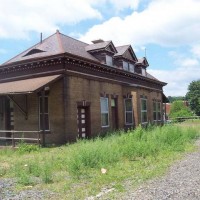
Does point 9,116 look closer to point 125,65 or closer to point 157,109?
point 125,65

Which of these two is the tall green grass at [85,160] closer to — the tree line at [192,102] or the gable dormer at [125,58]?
the gable dormer at [125,58]

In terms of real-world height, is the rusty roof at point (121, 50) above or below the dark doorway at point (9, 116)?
above

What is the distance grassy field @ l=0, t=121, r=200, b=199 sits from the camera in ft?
26.3

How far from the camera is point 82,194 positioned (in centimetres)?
725

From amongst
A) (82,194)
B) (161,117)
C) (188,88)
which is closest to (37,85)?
(82,194)

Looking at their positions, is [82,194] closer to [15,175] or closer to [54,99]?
[15,175]

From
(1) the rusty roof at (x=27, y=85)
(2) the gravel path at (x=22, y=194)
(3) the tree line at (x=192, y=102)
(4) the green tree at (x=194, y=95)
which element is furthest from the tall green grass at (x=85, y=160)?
(4) the green tree at (x=194, y=95)

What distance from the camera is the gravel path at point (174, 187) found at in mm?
6632

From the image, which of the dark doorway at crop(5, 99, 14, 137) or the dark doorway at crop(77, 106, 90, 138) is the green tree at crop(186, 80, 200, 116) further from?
the dark doorway at crop(5, 99, 14, 137)

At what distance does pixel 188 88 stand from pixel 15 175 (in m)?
81.6

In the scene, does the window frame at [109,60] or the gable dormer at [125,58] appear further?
the gable dormer at [125,58]

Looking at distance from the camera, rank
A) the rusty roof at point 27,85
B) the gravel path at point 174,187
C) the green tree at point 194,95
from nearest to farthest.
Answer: the gravel path at point 174,187 < the rusty roof at point 27,85 < the green tree at point 194,95

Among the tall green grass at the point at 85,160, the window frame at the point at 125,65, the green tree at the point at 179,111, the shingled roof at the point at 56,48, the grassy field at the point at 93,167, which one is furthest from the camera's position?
the green tree at the point at 179,111

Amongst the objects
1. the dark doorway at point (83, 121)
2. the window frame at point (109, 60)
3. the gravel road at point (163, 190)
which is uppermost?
Answer: the window frame at point (109, 60)
